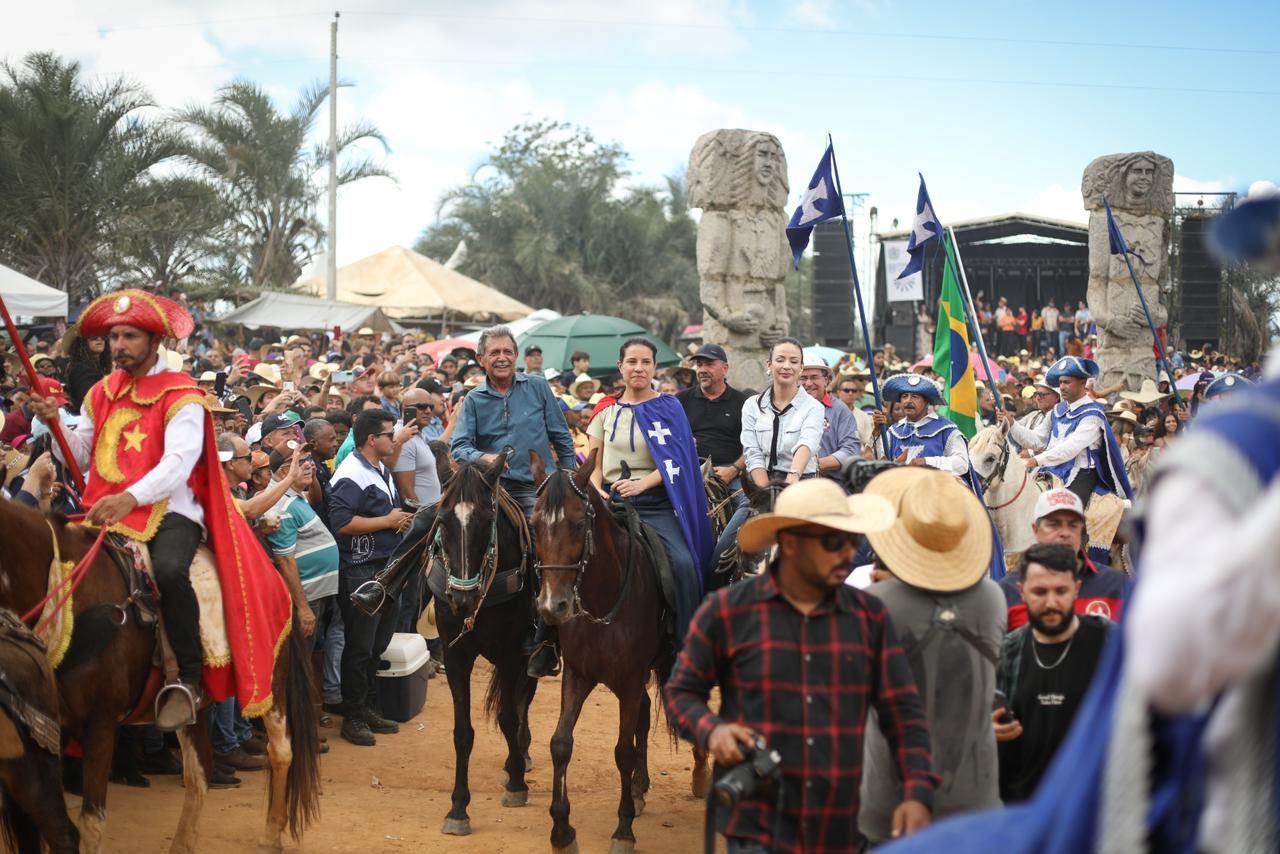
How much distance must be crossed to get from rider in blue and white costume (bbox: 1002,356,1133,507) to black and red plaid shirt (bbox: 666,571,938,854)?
8423mm

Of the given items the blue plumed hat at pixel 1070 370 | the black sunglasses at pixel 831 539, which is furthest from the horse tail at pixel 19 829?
the blue plumed hat at pixel 1070 370

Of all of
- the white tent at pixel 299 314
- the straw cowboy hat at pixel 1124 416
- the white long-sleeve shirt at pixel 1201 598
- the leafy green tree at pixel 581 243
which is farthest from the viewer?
the leafy green tree at pixel 581 243

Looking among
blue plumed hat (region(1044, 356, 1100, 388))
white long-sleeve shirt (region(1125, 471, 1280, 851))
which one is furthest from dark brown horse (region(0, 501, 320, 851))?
blue plumed hat (region(1044, 356, 1100, 388))

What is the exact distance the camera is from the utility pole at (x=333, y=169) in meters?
35.8

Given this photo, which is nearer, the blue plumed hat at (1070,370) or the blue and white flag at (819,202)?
the blue and white flag at (819,202)

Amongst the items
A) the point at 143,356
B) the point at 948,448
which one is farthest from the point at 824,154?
the point at 143,356

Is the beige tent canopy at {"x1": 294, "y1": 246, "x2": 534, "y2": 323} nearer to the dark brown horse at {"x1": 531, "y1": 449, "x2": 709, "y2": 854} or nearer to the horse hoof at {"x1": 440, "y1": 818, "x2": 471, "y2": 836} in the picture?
the horse hoof at {"x1": 440, "y1": 818, "x2": 471, "y2": 836}

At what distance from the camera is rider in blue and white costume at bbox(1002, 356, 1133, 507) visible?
12094mm

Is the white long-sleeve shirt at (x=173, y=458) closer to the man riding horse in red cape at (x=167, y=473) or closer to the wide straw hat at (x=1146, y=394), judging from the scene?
the man riding horse in red cape at (x=167, y=473)

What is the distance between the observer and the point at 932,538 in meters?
4.78

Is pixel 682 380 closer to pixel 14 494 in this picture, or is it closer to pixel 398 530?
pixel 398 530

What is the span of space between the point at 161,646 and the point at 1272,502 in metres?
6.05

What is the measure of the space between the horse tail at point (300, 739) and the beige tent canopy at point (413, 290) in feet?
90.8

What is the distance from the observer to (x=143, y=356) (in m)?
6.90
